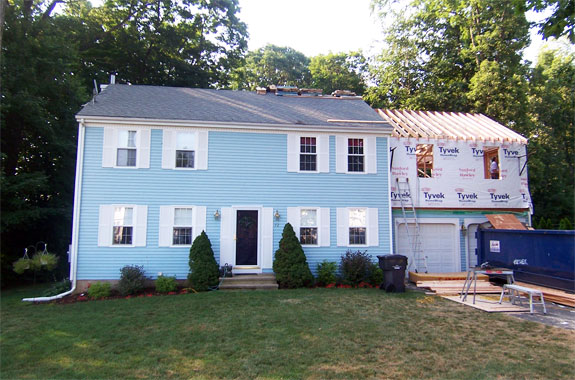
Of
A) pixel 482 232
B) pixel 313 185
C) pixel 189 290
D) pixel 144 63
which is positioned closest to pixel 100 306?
pixel 189 290

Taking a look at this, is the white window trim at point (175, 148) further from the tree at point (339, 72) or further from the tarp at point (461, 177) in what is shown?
the tree at point (339, 72)

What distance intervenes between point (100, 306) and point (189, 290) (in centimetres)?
239

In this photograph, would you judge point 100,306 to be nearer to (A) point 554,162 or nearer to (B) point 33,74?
(B) point 33,74

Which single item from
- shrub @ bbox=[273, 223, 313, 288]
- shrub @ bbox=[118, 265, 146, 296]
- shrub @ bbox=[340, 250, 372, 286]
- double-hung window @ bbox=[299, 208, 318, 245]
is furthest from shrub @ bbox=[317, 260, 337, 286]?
shrub @ bbox=[118, 265, 146, 296]

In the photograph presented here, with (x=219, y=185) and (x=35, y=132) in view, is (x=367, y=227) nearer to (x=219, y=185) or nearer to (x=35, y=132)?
(x=219, y=185)

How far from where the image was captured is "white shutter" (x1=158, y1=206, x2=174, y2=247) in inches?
432

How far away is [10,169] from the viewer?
13.4 metres

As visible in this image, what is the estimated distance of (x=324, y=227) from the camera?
11695mm

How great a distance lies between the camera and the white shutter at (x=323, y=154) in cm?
1197

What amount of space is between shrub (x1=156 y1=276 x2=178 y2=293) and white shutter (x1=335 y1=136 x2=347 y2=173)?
21.3ft

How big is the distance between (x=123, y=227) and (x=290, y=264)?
545 cm

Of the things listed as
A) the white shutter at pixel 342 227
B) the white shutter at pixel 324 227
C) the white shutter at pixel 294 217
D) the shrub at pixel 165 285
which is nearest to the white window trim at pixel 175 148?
the white shutter at pixel 294 217

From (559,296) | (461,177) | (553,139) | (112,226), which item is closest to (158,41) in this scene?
(112,226)

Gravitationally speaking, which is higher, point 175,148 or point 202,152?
point 175,148
